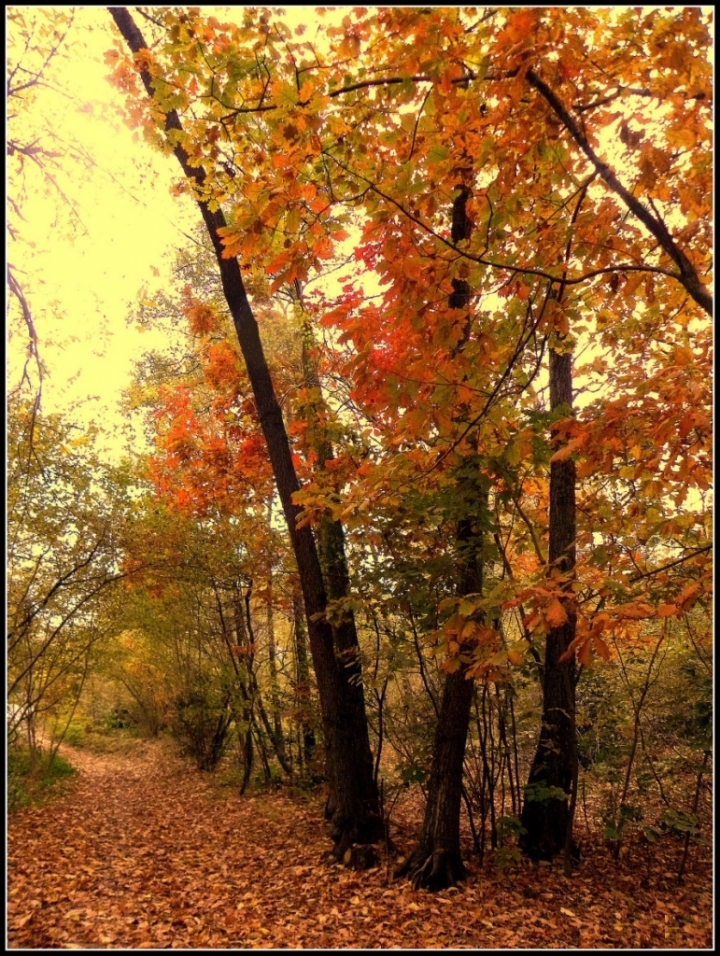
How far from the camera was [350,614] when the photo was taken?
5242 mm

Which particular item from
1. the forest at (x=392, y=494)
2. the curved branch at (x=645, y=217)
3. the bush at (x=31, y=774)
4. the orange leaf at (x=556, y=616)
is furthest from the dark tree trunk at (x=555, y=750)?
the bush at (x=31, y=774)

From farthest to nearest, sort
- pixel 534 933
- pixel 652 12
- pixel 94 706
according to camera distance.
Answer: pixel 94 706
pixel 534 933
pixel 652 12

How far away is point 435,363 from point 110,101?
4.11 meters

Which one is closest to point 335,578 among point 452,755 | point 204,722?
point 452,755

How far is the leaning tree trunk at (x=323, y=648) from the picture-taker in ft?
16.4

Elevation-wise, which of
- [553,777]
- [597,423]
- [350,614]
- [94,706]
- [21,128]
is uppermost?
[21,128]

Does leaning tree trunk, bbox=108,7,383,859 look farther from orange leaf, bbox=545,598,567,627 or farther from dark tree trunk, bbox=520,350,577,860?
orange leaf, bbox=545,598,567,627

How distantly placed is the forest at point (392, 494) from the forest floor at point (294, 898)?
0.04 metres

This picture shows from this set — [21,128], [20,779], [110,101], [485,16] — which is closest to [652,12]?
[485,16]

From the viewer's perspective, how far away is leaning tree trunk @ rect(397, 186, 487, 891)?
4223 millimetres

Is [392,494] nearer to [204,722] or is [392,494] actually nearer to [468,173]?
[468,173]

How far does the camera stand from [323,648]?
5.04 metres

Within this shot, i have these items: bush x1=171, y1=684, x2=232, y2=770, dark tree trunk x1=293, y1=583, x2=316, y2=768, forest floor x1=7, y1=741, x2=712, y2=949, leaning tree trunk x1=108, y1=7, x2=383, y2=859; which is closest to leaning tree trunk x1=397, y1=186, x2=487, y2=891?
forest floor x1=7, y1=741, x2=712, y2=949

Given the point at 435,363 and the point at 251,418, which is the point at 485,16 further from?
the point at 251,418
